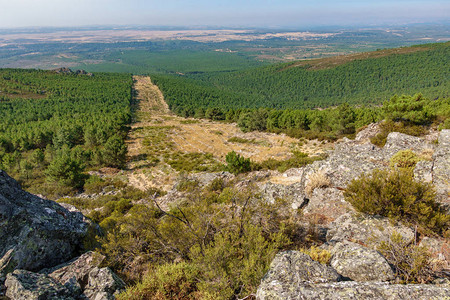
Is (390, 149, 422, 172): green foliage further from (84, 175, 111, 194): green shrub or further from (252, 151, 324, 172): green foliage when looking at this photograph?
(84, 175, 111, 194): green shrub

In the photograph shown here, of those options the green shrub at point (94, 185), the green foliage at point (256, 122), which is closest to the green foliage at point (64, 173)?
the green shrub at point (94, 185)

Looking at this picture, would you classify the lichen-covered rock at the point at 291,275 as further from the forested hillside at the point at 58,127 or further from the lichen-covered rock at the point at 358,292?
the forested hillside at the point at 58,127

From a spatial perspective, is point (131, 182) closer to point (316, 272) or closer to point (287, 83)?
point (316, 272)

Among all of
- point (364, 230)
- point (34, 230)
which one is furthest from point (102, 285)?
point (364, 230)

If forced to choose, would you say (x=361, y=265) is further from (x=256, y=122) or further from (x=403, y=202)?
(x=256, y=122)

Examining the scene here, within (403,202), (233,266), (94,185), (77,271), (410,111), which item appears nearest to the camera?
(233,266)

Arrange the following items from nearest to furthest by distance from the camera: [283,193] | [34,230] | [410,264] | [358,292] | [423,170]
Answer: [358,292], [410,264], [34,230], [423,170], [283,193]
